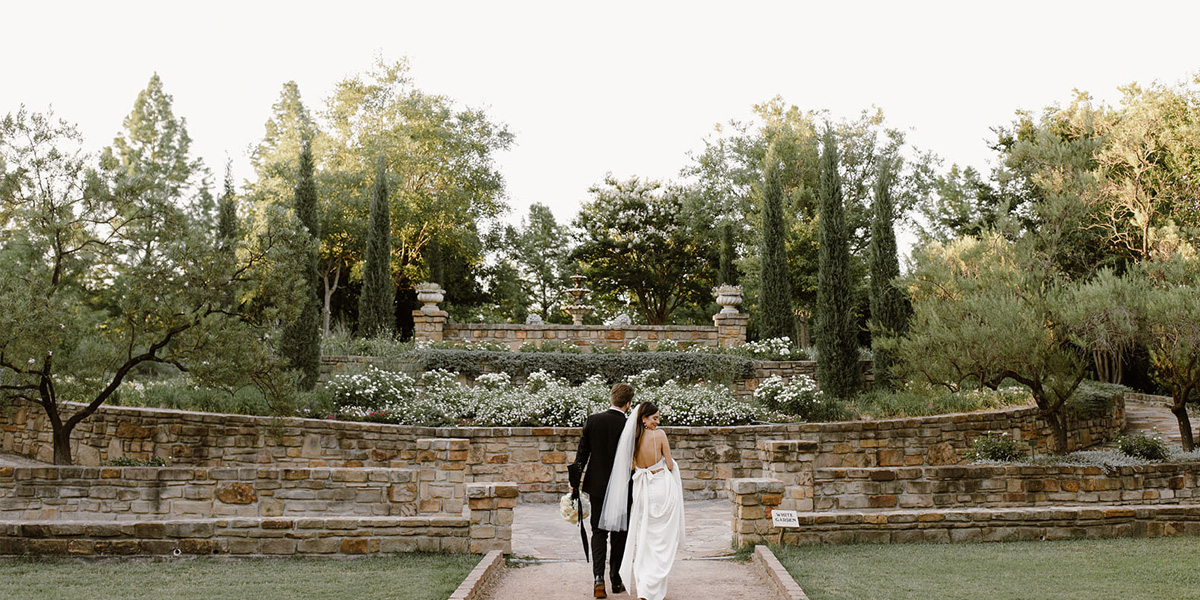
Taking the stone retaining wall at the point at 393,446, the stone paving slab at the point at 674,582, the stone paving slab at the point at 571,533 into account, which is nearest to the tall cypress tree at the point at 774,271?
the stone retaining wall at the point at 393,446

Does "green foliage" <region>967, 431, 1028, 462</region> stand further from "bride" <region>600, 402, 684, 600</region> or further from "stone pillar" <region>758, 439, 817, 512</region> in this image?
"bride" <region>600, 402, 684, 600</region>

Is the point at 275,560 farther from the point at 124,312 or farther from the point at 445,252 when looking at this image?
the point at 445,252

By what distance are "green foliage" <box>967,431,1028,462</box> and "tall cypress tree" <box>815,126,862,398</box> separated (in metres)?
4.30

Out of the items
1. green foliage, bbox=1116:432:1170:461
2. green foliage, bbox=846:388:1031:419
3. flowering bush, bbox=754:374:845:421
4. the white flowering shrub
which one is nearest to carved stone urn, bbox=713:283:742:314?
green foliage, bbox=846:388:1031:419

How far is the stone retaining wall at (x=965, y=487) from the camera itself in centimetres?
949

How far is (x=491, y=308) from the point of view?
35031 mm

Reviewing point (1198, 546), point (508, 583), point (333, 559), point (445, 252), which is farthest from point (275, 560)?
point (445, 252)

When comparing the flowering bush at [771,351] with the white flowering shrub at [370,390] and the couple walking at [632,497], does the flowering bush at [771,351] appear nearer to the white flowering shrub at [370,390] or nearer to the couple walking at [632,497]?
the white flowering shrub at [370,390]

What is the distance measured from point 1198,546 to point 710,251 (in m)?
25.9

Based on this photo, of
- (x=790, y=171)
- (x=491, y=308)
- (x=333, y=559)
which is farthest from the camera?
(x=491, y=308)

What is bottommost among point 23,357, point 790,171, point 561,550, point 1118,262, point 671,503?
point 561,550

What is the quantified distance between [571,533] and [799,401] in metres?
6.70

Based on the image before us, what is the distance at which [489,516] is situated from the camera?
7.43m

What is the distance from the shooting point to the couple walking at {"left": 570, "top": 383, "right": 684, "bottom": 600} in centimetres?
588
